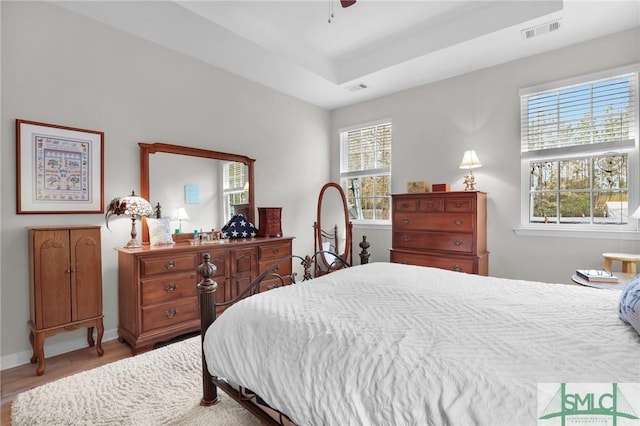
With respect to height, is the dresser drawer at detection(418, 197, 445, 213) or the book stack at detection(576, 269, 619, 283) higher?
the dresser drawer at detection(418, 197, 445, 213)

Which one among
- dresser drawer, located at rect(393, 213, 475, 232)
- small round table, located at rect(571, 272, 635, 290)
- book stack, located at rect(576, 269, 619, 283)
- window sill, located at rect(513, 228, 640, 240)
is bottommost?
small round table, located at rect(571, 272, 635, 290)

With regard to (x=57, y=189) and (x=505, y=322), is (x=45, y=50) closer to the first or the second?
(x=57, y=189)

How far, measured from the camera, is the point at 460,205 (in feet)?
11.5

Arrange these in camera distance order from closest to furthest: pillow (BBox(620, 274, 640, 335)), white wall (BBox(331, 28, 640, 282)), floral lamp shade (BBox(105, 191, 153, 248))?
1. pillow (BBox(620, 274, 640, 335))
2. floral lamp shade (BBox(105, 191, 153, 248))
3. white wall (BBox(331, 28, 640, 282))

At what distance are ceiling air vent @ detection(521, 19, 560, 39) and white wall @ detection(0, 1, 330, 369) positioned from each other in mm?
3016

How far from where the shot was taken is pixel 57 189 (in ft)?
8.73

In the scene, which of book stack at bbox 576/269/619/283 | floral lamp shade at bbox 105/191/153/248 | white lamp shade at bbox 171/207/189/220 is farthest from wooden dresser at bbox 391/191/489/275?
floral lamp shade at bbox 105/191/153/248

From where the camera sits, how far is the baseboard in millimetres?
2453

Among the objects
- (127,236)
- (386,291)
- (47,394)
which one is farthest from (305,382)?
(127,236)

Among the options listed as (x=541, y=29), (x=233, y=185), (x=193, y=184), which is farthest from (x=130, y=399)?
(x=541, y=29)

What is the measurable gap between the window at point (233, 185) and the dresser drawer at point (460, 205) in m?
2.48

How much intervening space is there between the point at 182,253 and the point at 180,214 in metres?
0.65

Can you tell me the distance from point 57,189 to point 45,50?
116 centimetres

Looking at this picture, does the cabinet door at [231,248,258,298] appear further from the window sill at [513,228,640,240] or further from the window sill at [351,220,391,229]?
the window sill at [513,228,640,240]
